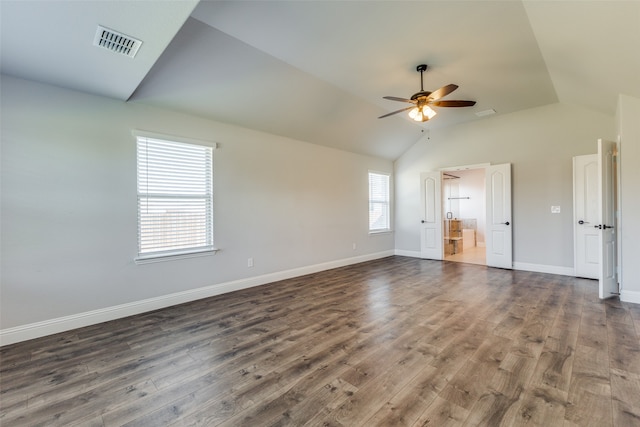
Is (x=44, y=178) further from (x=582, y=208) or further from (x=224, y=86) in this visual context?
(x=582, y=208)

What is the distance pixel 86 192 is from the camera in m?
3.16

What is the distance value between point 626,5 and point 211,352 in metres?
4.46

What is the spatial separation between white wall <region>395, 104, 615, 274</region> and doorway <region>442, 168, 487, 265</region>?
242 cm

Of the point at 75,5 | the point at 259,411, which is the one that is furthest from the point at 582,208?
the point at 75,5

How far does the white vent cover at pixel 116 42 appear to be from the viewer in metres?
2.18

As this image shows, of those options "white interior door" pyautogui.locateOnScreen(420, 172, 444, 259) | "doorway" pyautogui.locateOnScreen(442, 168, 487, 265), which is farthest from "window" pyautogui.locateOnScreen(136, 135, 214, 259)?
"doorway" pyautogui.locateOnScreen(442, 168, 487, 265)

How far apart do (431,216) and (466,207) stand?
3.67 m

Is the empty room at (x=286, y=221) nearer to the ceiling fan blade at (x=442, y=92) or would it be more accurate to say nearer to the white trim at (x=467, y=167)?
the ceiling fan blade at (x=442, y=92)

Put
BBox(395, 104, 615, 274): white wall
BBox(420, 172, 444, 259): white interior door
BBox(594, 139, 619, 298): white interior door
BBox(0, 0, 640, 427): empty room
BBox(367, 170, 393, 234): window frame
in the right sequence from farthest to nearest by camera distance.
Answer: BBox(367, 170, 393, 234): window frame
BBox(420, 172, 444, 259): white interior door
BBox(395, 104, 615, 274): white wall
BBox(594, 139, 619, 298): white interior door
BBox(0, 0, 640, 427): empty room

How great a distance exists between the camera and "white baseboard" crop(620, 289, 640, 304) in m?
3.61

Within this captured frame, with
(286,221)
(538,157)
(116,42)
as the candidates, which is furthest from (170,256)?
(538,157)

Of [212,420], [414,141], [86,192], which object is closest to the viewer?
[212,420]

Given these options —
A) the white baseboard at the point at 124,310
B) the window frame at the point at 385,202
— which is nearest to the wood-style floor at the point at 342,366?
the white baseboard at the point at 124,310

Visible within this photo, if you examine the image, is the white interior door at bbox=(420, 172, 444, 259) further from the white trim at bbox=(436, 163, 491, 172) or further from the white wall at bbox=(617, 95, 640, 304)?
the white wall at bbox=(617, 95, 640, 304)
